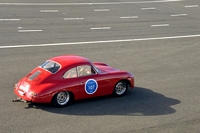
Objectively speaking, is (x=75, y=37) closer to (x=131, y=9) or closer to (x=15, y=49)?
(x=15, y=49)

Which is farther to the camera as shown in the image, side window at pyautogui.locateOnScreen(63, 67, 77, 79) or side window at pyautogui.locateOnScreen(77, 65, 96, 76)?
side window at pyautogui.locateOnScreen(77, 65, 96, 76)

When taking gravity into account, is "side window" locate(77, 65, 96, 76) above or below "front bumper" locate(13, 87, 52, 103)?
above

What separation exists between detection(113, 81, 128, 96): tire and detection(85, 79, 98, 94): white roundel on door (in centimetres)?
95

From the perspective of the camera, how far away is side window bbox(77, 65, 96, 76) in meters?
13.5

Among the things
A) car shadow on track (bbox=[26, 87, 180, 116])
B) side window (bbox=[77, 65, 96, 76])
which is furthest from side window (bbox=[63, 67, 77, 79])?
car shadow on track (bbox=[26, 87, 180, 116])

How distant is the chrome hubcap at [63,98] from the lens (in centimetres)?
1291

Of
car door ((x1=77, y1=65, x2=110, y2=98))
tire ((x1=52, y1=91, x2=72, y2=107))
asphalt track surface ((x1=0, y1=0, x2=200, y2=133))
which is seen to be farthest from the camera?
car door ((x1=77, y1=65, x2=110, y2=98))

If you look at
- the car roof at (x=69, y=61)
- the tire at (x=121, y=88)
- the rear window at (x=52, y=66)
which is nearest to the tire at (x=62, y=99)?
the rear window at (x=52, y=66)

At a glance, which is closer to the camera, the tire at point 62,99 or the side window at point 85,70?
the tire at point 62,99

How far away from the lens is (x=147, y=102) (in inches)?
545

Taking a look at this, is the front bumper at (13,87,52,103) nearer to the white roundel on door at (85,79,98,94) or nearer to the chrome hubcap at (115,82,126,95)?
the white roundel on door at (85,79,98,94)

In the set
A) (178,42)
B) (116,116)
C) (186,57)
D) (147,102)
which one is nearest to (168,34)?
(178,42)

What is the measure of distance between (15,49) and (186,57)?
26.6 feet

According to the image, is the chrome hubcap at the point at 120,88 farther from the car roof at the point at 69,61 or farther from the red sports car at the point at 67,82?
the car roof at the point at 69,61
